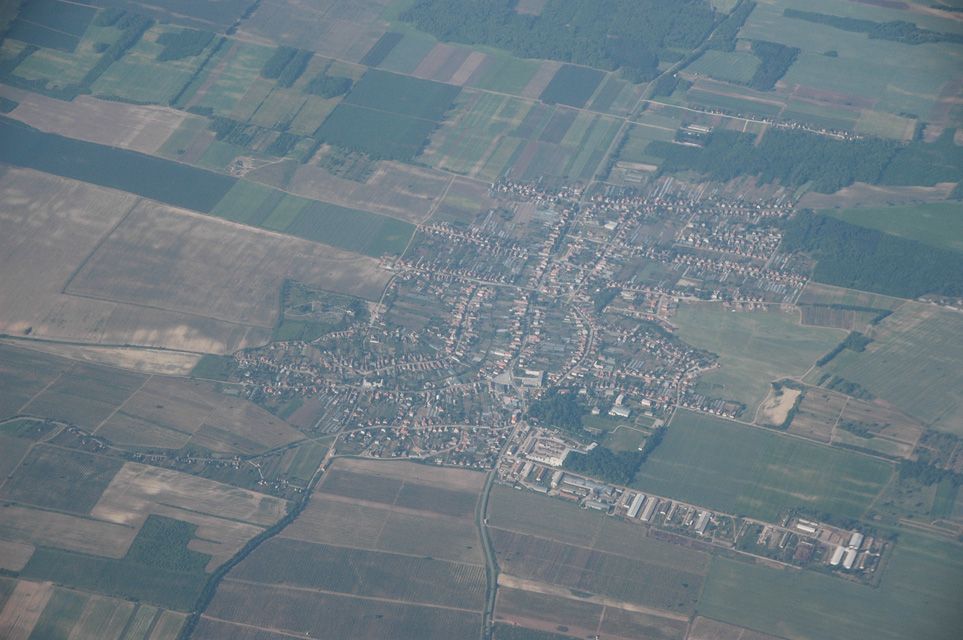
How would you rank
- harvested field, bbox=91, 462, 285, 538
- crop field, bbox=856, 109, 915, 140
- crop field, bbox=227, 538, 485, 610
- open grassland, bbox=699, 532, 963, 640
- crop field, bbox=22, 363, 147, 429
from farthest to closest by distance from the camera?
crop field, bbox=856, 109, 915, 140 < crop field, bbox=22, 363, 147, 429 < harvested field, bbox=91, 462, 285, 538 < crop field, bbox=227, 538, 485, 610 < open grassland, bbox=699, 532, 963, 640

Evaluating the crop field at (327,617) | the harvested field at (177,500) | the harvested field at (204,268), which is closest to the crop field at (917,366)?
the crop field at (327,617)

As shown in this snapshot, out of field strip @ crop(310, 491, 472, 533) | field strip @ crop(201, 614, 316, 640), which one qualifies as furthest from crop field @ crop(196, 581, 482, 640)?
field strip @ crop(310, 491, 472, 533)

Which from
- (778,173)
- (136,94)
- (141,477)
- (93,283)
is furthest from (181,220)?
(778,173)

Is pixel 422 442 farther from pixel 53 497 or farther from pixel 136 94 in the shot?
pixel 136 94

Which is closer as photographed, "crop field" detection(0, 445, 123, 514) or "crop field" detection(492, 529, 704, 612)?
"crop field" detection(492, 529, 704, 612)

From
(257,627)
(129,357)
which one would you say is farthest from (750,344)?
(129,357)

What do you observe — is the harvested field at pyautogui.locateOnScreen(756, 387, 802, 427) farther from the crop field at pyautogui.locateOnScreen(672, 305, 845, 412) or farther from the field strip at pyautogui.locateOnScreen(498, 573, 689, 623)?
the field strip at pyautogui.locateOnScreen(498, 573, 689, 623)

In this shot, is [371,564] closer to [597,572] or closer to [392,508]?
[392,508]
